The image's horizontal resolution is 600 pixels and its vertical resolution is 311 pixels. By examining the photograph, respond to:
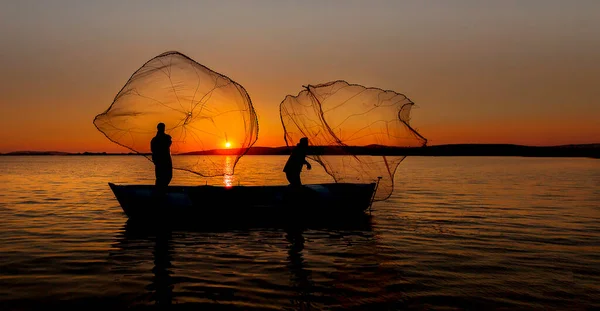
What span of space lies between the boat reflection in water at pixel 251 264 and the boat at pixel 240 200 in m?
0.67

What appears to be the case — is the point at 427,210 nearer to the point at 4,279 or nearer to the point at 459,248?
the point at 459,248

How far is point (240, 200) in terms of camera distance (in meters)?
17.0

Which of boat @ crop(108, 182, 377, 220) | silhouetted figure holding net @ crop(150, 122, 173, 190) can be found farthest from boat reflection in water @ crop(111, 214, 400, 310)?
silhouetted figure holding net @ crop(150, 122, 173, 190)

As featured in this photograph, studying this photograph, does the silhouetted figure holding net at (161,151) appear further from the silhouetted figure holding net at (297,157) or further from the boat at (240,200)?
the silhouetted figure holding net at (297,157)

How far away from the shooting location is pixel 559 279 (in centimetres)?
961

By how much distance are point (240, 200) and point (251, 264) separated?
6.66 m

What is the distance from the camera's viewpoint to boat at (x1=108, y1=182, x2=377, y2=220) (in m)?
16.1

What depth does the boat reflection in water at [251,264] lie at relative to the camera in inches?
320

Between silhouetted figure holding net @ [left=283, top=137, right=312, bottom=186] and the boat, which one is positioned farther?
silhouetted figure holding net @ [left=283, top=137, right=312, bottom=186]

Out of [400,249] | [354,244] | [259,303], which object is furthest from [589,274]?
[259,303]

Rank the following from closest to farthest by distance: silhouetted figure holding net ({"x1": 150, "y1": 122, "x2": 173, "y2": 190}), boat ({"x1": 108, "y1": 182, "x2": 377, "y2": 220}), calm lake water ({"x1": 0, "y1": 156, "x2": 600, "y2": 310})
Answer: calm lake water ({"x1": 0, "y1": 156, "x2": 600, "y2": 310}) → silhouetted figure holding net ({"x1": 150, "y1": 122, "x2": 173, "y2": 190}) → boat ({"x1": 108, "y1": 182, "x2": 377, "y2": 220})

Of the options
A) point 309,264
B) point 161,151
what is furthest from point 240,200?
point 309,264

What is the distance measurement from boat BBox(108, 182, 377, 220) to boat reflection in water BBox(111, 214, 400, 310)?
671 mm

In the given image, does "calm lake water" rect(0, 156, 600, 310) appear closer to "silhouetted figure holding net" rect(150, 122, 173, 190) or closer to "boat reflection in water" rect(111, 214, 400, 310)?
"boat reflection in water" rect(111, 214, 400, 310)
